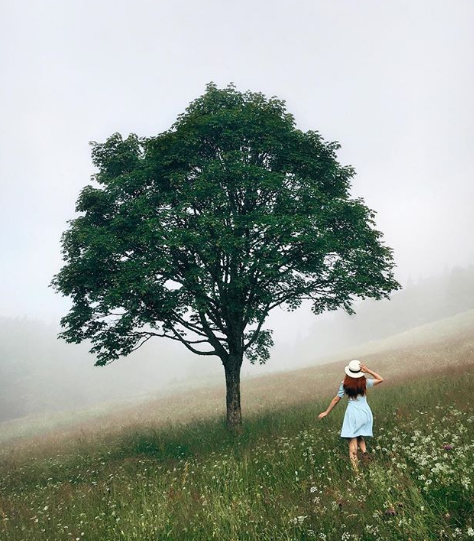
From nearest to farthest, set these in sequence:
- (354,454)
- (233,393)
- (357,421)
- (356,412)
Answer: (354,454), (357,421), (356,412), (233,393)

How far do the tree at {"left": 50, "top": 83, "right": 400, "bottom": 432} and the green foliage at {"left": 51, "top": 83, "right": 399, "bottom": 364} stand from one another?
46 mm

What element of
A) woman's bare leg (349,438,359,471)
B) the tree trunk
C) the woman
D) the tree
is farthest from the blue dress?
the tree trunk

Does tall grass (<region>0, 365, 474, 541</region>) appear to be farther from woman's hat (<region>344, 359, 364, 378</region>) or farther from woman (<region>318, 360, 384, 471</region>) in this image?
woman's hat (<region>344, 359, 364, 378</region>)

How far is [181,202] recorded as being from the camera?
39.5 ft

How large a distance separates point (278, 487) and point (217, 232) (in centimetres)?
716

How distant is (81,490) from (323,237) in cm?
951

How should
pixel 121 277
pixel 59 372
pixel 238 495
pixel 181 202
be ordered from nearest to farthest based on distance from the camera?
pixel 238 495, pixel 121 277, pixel 181 202, pixel 59 372

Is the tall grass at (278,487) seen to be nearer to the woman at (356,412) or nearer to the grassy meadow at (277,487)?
the grassy meadow at (277,487)

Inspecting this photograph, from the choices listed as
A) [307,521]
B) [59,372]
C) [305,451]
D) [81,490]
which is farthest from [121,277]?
[59,372]

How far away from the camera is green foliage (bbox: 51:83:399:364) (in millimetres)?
11656

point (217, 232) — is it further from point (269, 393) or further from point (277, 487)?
point (269, 393)

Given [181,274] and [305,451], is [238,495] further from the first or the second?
[181,274]

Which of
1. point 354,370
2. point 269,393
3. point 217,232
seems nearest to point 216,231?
point 217,232

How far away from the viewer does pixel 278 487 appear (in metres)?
6.80
